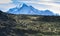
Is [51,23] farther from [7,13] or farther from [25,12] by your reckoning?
[7,13]

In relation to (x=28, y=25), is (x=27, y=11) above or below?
above

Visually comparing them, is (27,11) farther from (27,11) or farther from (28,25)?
(28,25)

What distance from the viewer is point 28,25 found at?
4.34 metres

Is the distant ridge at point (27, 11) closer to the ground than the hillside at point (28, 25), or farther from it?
farther from it

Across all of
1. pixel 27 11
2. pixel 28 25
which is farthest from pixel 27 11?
pixel 28 25

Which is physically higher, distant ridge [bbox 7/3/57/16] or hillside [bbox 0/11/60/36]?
distant ridge [bbox 7/3/57/16]

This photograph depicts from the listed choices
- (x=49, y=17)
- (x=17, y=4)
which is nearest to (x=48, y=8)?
(x=49, y=17)

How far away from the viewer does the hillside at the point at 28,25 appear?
4.30 metres

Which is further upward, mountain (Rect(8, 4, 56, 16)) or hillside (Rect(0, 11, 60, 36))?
mountain (Rect(8, 4, 56, 16))

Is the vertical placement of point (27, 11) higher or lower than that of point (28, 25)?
higher

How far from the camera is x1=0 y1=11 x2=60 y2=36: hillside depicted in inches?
169

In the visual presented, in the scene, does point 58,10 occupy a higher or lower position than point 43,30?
higher

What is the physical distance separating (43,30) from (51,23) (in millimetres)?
208

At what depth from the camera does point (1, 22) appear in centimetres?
438
